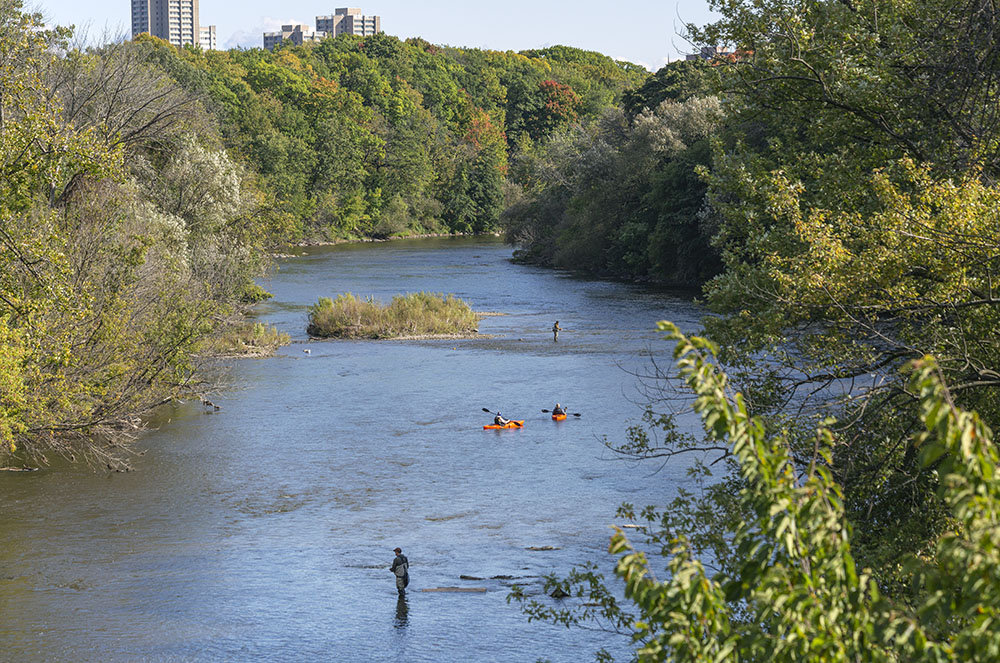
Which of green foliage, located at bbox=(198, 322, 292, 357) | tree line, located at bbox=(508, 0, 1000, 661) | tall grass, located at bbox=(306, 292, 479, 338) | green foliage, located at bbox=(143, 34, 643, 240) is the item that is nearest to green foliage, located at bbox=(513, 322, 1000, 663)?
tree line, located at bbox=(508, 0, 1000, 661)

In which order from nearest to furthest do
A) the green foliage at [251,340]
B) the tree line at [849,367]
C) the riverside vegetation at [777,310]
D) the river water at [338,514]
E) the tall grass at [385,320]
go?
the tree line at [849,367] < the riverside vegetation at [777,310] < the river water at [338,514] < the green foliage at [251,340] < the tall grass at [385,320]

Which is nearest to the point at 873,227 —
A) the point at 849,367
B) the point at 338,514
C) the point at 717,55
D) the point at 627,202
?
the point at 849,367

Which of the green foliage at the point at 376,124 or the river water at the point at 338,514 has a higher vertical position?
the green foliage at the point at 376,124

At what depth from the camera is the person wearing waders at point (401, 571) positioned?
21.2 meters

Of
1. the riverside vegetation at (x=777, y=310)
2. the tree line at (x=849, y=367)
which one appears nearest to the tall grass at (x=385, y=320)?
the riverside vegetation at (x=777, y=310)

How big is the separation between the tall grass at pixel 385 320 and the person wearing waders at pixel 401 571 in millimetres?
31565

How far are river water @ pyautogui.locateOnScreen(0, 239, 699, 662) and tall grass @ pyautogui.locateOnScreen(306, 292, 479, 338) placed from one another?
4.56 meters

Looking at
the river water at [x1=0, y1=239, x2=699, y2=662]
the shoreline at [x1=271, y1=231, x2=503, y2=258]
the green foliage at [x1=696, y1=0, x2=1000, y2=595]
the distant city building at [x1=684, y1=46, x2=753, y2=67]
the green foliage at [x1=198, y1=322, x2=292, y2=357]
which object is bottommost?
the river water at [x1=0, y1=239, x2=699, y2=662]

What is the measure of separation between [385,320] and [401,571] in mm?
32867

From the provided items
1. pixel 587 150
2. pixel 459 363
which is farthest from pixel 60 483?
pixel 587 150

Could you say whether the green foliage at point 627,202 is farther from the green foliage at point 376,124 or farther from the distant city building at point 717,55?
the distant city building at point 717,55

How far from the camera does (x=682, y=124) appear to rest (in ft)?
228

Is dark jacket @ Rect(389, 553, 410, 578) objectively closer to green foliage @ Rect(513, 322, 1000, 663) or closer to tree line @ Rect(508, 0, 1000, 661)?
tree line @ Rect(508, 0, 1000, 661)

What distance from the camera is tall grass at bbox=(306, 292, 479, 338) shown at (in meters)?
52.8
